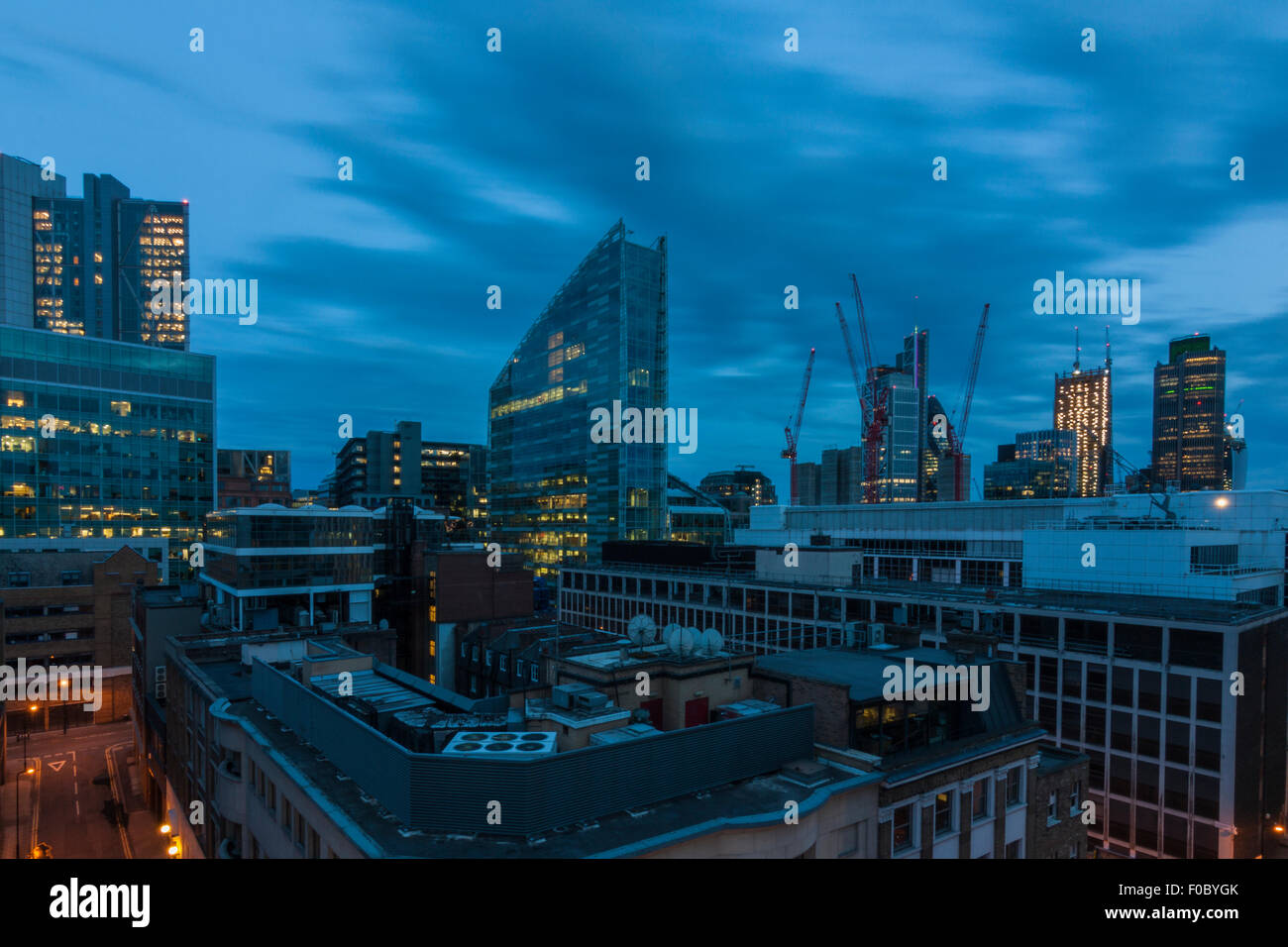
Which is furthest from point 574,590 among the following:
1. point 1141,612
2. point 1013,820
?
point 1013,820

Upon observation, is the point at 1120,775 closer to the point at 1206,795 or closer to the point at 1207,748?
the point at 1206,795

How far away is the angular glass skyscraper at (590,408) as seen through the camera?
14750 centimetres

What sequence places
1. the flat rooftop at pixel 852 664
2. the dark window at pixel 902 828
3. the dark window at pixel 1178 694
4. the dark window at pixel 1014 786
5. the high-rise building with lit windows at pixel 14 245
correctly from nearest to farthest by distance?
the dark window at pixel 902 828 < the flat rooftop at pixel 852 664 < the dark window at pixel 1014 786 < the dark window at pixel 1178 694 < the high-rise building with lit windows at pixel 14 245

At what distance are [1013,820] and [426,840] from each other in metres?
22.0

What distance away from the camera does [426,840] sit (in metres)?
16.1

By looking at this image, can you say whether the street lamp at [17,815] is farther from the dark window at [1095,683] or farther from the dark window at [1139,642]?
the dark window at [1139,642]

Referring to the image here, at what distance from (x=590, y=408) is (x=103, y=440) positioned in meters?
87.5

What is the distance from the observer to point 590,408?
155 m

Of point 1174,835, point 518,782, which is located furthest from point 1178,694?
point 518,782

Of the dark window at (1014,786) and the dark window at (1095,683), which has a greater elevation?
the dark window at (1014,786)

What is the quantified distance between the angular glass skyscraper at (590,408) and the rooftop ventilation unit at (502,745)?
404 ft

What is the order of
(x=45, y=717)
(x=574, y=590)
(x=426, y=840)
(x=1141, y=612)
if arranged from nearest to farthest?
(x=426, y=840) < (x=1141, y=612) < (x=45, y=717) < (x=574, y=590)

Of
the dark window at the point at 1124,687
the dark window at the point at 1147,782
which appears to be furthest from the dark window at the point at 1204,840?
the dark window at the point at 1124,687
